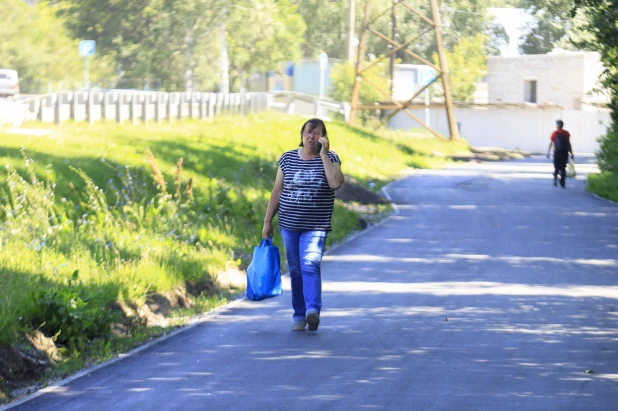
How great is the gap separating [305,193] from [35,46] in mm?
81921

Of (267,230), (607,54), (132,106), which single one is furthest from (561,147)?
(267,230)

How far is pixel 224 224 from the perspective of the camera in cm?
1708

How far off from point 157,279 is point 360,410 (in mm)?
4934

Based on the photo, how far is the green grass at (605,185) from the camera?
2777cm

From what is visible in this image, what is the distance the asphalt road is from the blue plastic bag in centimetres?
34

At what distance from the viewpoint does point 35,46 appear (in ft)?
290

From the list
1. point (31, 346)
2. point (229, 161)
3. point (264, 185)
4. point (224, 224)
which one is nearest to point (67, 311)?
Result: point (31, 346)

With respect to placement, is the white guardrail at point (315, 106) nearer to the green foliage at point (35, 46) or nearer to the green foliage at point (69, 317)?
the green foliage at point (35, 46)

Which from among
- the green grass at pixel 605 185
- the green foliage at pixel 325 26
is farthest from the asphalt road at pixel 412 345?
the green foliage at pixel 325 26

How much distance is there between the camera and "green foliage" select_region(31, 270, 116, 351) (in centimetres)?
923

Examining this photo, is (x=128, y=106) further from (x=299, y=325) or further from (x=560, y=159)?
(x=299, y=325)

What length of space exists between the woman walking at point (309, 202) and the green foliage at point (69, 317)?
175cm

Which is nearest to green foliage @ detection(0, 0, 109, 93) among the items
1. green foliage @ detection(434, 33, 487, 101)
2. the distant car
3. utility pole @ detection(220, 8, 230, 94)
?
utility pole @ detection(220, 8, 230, 94)

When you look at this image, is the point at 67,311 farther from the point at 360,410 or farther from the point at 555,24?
the point at 555,24
